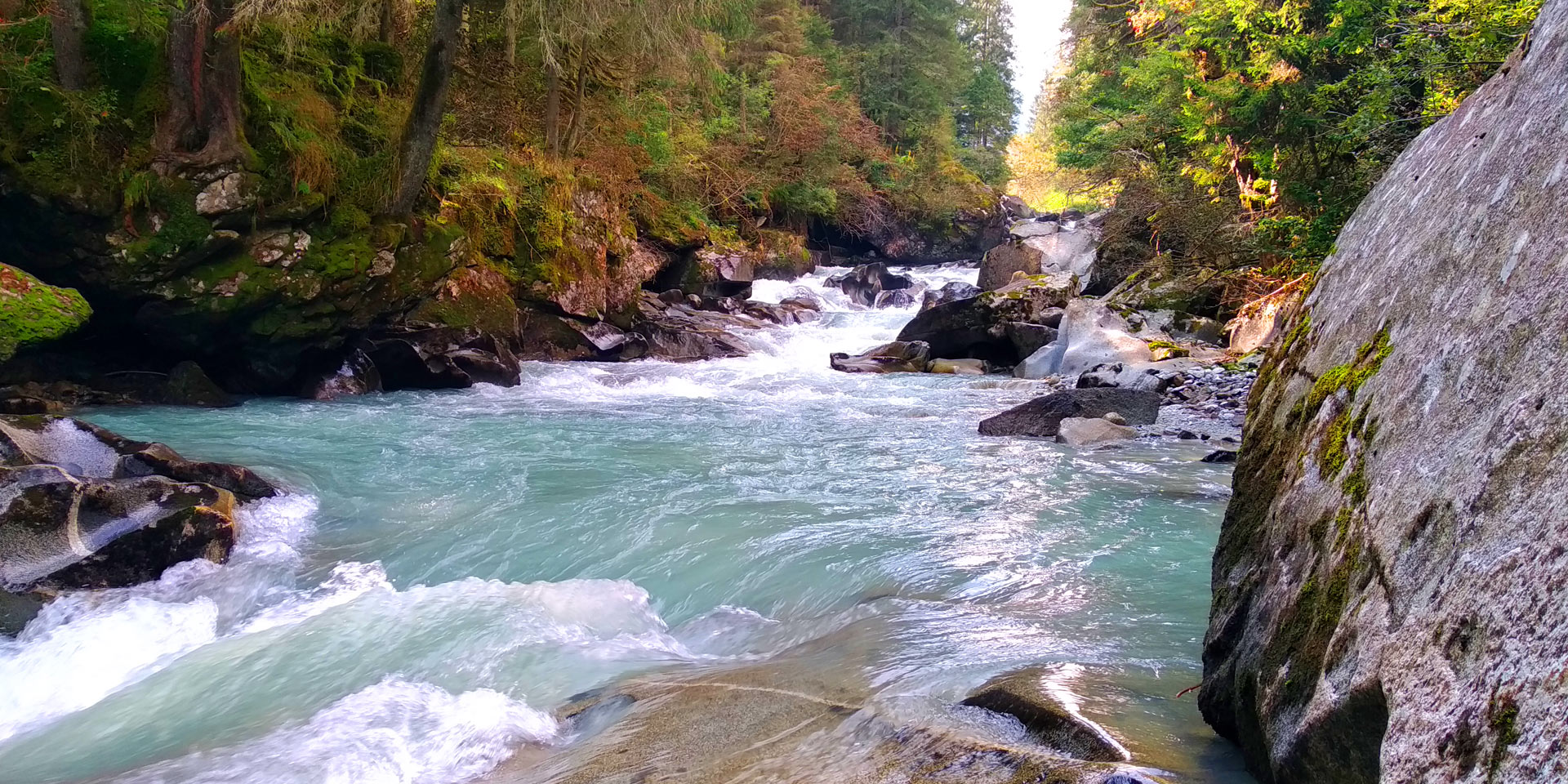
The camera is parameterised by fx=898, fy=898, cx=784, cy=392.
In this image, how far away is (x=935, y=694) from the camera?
307 cm

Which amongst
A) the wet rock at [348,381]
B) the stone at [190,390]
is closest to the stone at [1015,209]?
the wet rock at [348,381]

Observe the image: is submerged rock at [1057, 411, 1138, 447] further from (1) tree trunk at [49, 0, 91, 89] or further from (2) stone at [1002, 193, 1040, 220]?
(2) stone at [1002, 193, 1040, 220]

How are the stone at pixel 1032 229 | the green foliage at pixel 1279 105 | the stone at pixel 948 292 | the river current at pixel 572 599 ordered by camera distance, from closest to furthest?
1. the river current at pixel 572 599
2. the green foliage at pixel 1279 105
3. the stone at pixel 948 292
4. the stone at pixel 1032 229

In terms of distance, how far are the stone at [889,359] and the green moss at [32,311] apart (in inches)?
450

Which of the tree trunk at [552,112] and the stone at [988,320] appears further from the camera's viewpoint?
the tree trunk at [552,112]

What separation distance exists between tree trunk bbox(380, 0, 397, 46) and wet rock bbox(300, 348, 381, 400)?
16.8ft

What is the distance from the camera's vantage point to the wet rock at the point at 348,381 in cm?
1238

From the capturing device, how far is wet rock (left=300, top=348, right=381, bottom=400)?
12.4 metres

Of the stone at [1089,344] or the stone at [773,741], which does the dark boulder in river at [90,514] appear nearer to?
the stone at [773,741]

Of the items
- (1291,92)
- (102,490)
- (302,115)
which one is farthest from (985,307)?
(102,490)

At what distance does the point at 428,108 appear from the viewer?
1197cm

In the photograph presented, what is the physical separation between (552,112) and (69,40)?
9.16 metres

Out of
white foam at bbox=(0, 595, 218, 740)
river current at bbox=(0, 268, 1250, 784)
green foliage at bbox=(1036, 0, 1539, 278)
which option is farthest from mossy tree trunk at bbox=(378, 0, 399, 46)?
green foliage at bbox=(1036, 0, 1539, 278)

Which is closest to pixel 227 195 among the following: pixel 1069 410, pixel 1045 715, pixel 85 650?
pixel 85 650
